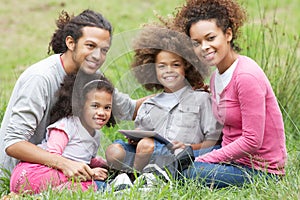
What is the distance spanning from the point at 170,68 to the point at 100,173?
0.77m

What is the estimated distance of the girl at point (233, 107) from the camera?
386 centimetres

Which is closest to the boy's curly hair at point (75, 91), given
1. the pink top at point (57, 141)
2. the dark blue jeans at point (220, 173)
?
the pink top at point (57, 141)

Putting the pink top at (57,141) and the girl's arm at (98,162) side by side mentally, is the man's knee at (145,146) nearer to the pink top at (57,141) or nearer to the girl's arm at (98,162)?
the girl's arm at (98,162)

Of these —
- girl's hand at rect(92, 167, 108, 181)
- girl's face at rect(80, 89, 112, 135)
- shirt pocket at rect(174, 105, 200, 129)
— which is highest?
girl's face at rect(80, 89, 112, 135)

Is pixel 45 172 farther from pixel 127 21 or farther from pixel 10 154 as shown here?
pixel 127 21

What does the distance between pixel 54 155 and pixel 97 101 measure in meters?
0.42

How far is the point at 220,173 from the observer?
3941 mm

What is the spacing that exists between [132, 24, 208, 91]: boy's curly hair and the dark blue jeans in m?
0.57

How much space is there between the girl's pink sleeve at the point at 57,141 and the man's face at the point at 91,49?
415 millimetres

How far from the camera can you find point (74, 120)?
13.4 ft

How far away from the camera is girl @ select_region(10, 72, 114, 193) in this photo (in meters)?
3.98

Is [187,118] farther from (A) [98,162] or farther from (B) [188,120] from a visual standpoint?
(A) [98,162]

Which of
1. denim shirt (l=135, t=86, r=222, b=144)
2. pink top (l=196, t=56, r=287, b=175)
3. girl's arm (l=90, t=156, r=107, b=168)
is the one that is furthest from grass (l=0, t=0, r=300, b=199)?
denim shirt (l=135, t=86, r=222, b=144)

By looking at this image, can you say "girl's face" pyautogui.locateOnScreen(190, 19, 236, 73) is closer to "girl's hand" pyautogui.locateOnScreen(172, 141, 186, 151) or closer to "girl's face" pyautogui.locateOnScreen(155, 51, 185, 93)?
"girl's face" pyautogui.locateOnScreen(155, 51, 185, 93)
